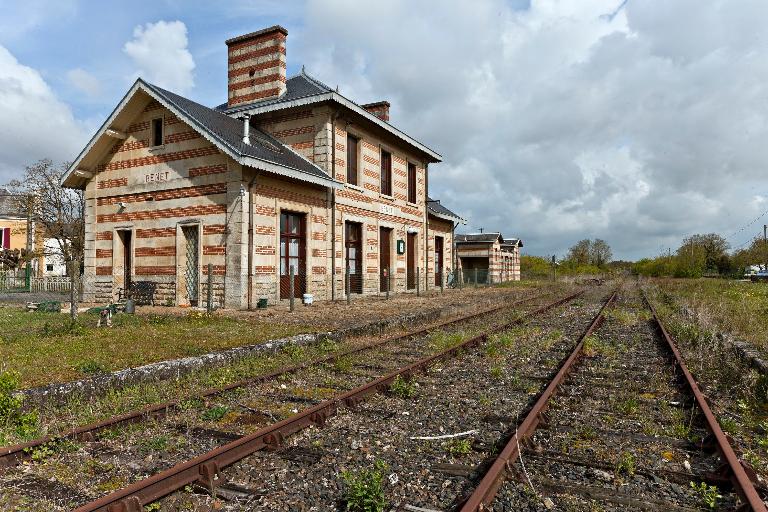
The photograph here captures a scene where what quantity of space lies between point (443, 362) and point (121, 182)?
13.4 metres

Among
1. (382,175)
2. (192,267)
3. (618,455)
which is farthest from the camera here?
(382,175)

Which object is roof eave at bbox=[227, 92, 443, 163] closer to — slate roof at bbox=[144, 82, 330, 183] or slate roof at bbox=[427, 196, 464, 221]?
slate roof at bbox=[144, 82, 330, 183]

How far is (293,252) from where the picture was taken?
52.0 ft

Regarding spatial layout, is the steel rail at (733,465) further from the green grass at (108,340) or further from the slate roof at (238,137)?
the slate roof at (238,137)

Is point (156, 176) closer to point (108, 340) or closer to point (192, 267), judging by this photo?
point (192, 267)

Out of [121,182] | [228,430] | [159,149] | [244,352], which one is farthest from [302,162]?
[228,430]

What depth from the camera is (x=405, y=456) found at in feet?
12.2

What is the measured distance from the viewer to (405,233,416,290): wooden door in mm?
23062

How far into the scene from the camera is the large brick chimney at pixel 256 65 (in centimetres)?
1798

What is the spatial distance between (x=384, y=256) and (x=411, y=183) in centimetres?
433

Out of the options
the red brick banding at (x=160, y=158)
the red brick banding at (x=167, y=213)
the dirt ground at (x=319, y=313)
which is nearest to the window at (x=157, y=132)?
the red brick banding at (x=160, y=158)

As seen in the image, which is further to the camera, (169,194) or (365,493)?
(169,194)

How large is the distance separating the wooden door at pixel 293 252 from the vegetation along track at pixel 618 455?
34.8 feet

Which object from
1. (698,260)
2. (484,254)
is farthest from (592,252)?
(484,254)
